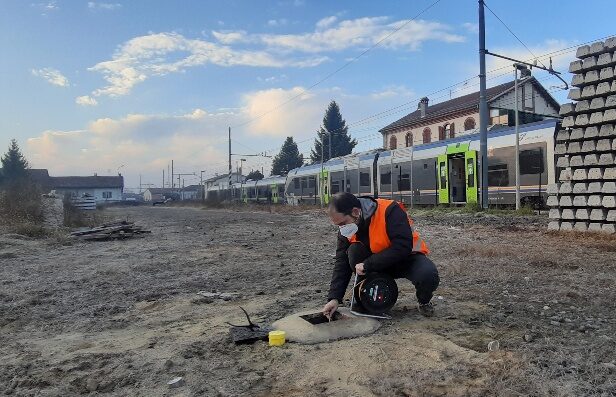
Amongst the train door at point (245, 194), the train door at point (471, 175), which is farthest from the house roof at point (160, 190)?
the train door at point (471, 175)


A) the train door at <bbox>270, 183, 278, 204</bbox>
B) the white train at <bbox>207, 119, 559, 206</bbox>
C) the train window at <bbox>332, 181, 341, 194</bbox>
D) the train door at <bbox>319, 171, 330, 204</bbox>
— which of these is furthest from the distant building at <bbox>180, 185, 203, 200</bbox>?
the white train at <bbox>207, 119, 559, 206</bbox>

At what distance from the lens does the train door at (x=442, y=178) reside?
2067 cm

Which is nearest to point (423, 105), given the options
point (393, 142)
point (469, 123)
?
point (393, 142)

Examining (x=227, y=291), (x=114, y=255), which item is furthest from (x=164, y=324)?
(x=114, y=255)

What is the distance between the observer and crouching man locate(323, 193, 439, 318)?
12.1 feet

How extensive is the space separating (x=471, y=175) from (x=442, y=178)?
1.80 metres

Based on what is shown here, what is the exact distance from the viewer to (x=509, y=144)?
1762cm

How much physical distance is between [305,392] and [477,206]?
16477 millimetres

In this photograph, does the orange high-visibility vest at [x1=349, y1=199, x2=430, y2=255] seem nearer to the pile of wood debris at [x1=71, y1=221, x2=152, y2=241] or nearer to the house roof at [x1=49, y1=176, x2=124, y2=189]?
the pile of wood debris at [x1=71, y1=221, x2=152, y2=241]

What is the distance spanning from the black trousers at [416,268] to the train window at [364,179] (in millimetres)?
23088

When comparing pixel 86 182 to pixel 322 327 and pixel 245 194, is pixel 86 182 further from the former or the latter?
pixel 322 327

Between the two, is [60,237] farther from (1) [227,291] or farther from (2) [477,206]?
(2) [477,206]

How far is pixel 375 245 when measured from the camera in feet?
12.5

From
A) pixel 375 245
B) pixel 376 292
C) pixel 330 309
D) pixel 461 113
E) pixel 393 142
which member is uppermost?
Answer: pixel 461 113
